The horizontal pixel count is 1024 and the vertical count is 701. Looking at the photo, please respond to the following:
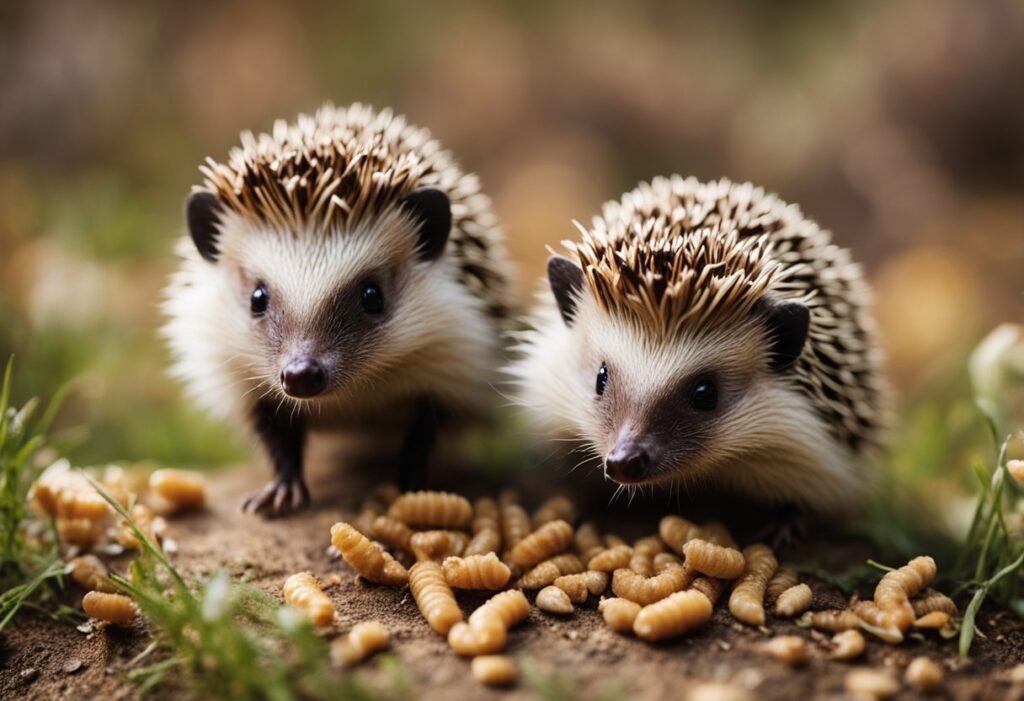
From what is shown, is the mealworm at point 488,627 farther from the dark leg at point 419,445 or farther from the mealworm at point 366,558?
the dark leg at point 419,445

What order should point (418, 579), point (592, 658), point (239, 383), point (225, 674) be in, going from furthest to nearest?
point (239, 383), point (418, 579), point (592, 658), point (225, 674)

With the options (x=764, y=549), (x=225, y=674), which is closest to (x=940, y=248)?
(x=764, y=549)

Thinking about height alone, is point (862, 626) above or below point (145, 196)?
below

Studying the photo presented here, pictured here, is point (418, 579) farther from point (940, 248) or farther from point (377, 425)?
point (940, 248)

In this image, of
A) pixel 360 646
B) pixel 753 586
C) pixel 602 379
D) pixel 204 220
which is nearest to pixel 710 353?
pixel 602 379

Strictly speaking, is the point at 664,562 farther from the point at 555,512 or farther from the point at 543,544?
the point at 555,512

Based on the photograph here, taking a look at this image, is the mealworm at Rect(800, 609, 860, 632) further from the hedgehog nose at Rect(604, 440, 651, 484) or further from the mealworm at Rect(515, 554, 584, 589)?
the mealworm at Rect(515, 554, 584, 589)
